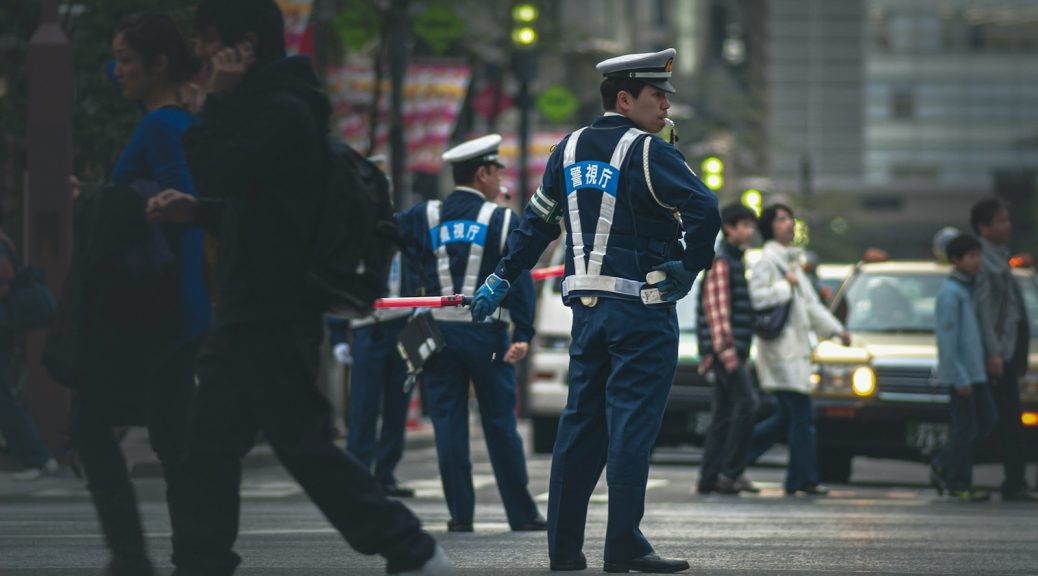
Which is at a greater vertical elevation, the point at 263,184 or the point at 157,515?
the point at 263,184

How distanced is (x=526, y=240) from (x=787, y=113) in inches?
4655

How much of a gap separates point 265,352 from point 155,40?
1.62 metres

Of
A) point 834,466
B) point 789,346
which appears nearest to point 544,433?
point 834,466

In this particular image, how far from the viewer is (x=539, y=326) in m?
16.8

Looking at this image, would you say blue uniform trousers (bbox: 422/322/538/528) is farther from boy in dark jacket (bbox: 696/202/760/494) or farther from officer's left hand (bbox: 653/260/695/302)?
boy in dark jacket (bbox: 696/202/760/494)

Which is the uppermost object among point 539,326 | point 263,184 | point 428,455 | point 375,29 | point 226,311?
point 375,29

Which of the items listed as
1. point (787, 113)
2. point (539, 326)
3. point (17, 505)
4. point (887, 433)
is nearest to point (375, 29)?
point (539, 326)

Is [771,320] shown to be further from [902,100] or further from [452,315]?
[902,100]

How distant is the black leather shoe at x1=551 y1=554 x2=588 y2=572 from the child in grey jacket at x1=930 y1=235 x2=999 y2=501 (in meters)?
Answer: 5.87

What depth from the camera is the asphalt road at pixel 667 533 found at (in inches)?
307

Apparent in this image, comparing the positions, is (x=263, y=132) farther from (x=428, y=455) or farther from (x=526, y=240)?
(x=428, y=455)

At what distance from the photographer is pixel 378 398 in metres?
12.1

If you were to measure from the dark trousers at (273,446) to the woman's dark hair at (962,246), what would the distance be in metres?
7.83

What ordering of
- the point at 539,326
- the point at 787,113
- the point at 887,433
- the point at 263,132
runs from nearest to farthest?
the point at 263,132
the point at 887,433
the point at 539,326
the point at 787,113
